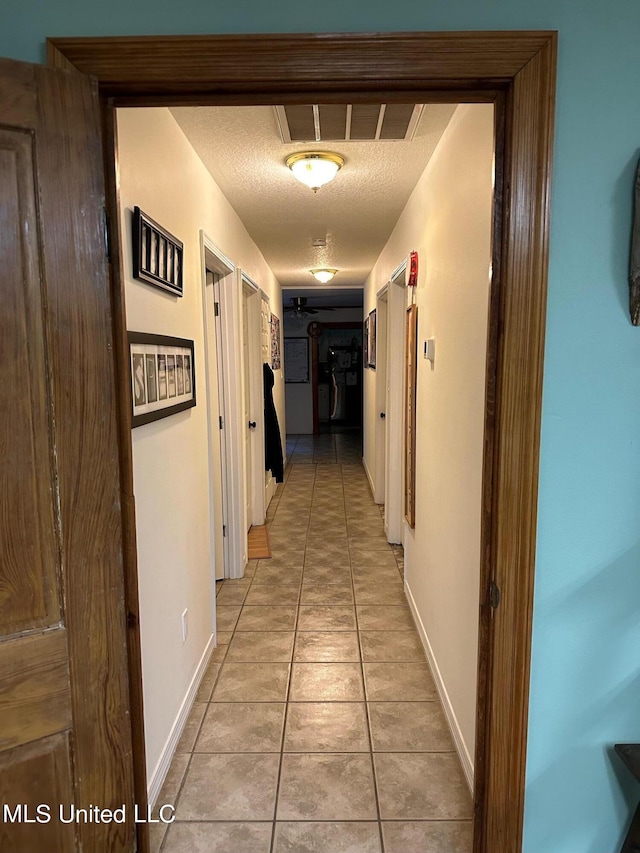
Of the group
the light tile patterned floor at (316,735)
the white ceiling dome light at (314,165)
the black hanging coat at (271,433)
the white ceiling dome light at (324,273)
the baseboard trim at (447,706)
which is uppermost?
the white ceiling dome light at (324,273)

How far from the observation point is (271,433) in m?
4.81

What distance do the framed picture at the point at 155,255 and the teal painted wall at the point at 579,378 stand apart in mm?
513

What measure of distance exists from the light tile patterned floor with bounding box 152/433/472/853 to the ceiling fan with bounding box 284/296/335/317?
18.4 ft

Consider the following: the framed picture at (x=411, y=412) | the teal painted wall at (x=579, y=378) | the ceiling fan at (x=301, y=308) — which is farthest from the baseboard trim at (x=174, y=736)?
the ceiling fan at (x=301, y=308)

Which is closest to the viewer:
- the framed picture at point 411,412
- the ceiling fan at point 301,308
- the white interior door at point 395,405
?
the framed picture at point 411,412

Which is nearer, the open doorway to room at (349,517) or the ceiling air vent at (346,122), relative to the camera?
the open doorway to room at (349,517)

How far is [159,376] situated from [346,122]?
1.18m

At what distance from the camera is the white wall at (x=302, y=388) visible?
9.47 meters

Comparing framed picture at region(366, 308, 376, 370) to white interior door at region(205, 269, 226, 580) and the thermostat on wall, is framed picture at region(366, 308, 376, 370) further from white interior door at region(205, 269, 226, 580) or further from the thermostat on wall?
the thermostat on wall

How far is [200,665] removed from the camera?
2330mm

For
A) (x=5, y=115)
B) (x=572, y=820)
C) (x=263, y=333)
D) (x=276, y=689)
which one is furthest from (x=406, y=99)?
(x=263, y=333)

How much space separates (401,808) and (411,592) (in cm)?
136

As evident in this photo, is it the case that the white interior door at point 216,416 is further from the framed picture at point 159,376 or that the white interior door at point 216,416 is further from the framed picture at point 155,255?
the framed picture at point 155,255
